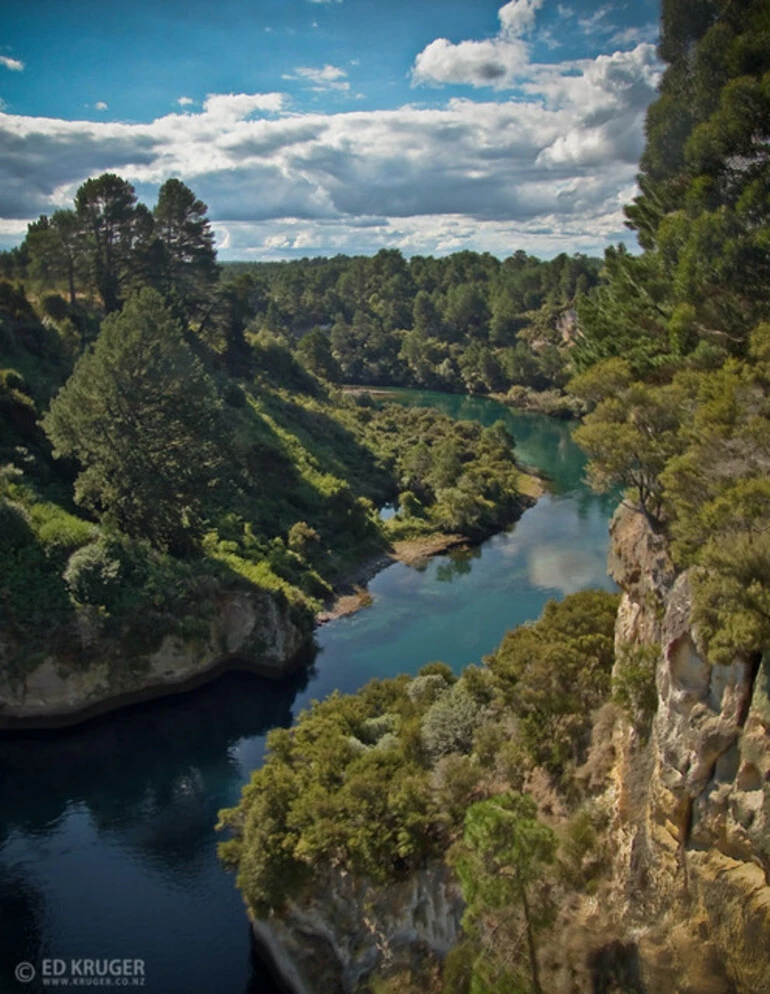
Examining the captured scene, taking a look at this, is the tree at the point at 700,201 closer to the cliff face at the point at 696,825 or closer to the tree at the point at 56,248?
the cliff face at the point at 696,825

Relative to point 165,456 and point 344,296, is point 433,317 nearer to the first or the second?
point 344,296

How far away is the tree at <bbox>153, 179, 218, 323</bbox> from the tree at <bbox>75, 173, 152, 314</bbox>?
420 cm

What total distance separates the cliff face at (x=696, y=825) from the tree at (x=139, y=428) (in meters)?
34.3

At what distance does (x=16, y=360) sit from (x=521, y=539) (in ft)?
139

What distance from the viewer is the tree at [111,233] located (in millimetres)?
70938

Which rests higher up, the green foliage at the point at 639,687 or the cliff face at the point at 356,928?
the green foliage at the point at 639,687

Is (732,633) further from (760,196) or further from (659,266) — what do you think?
(659,266)

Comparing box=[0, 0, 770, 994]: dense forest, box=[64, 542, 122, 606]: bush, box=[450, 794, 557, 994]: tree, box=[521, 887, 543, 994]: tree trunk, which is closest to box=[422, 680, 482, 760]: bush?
box=[0, 0, 770, 994]: dense forest

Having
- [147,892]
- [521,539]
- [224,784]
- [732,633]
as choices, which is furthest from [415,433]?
[732,633]

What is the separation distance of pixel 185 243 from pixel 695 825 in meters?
76.1

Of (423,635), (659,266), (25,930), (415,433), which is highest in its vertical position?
(659,266)

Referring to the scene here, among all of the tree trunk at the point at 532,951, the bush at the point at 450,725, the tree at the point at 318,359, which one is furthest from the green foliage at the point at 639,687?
the tree at the point at 318,359

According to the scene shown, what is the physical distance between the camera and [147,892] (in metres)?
31.2

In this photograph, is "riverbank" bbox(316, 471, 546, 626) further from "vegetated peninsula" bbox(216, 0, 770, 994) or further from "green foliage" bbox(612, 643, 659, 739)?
"green foliage" bbox(612, 643, 659, 739)
